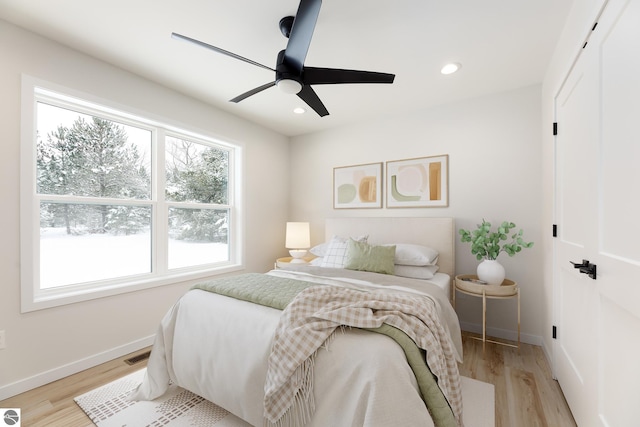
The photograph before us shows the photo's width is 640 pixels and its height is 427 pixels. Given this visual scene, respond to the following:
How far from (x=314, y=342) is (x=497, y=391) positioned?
5.12 ft

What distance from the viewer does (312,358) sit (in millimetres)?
1303

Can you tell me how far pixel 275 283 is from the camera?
80.8 inches

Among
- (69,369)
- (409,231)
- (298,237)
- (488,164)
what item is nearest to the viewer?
(69,369)

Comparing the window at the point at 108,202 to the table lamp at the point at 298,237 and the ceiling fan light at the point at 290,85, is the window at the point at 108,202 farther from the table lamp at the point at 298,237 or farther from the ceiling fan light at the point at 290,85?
the ceiling fan light at the point at 290,85

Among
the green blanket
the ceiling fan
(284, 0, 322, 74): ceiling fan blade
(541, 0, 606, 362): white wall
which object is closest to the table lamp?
the green blanket

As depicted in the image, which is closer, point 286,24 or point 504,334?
point 286,24

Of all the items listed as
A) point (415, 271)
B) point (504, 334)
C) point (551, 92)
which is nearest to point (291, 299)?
point (415, 271)

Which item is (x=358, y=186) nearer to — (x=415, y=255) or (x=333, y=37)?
(x=415, y=255)

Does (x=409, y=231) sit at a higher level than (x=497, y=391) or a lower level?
higher

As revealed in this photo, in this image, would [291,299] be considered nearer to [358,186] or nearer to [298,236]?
[298,236]

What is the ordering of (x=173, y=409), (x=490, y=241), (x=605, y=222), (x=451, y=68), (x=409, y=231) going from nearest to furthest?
(x=605, y=222) < (x=173, y=409) < (x=451, y=68) < (x=490, y=241) < (x=409, y=231)

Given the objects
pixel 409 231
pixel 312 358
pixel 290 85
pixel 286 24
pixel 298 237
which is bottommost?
pixel 312 358

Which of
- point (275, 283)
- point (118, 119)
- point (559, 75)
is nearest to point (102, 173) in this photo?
point (118, 119)

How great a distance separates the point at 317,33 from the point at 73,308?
2860mm
